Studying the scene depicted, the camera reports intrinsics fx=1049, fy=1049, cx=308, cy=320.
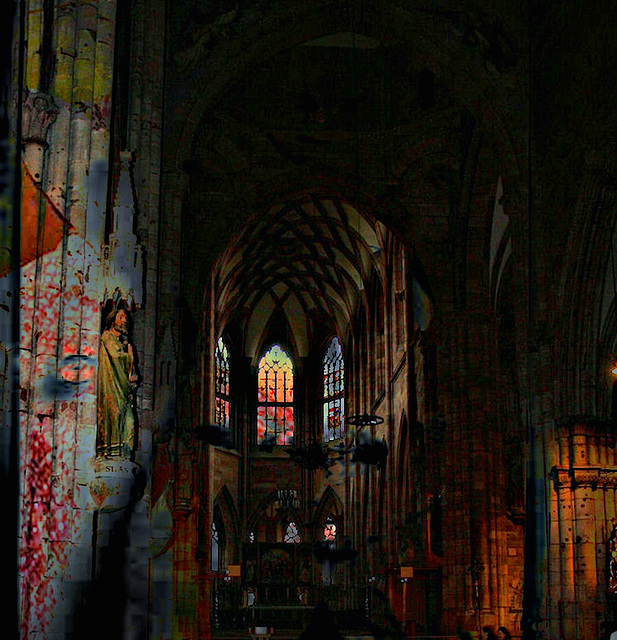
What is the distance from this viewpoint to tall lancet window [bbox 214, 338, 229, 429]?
1805 inches

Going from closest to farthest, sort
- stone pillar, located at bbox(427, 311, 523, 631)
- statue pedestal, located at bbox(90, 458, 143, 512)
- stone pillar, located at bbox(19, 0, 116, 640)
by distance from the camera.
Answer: stone pillar, located at bbox(19, 0, 116, 640)
statue pedestal, located at bbox(90, 458, 143, 512)
stone pillar, located at bbox(427, 311, 523, 631)

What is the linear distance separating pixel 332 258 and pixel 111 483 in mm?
30046

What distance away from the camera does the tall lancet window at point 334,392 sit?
46.1 meters

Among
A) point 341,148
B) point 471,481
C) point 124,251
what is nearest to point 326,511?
point 471,481

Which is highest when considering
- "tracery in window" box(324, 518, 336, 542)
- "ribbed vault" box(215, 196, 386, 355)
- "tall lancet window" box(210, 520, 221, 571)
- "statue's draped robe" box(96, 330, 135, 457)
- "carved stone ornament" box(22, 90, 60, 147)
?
"ribbed vault" box(215, 196, 386, 355)

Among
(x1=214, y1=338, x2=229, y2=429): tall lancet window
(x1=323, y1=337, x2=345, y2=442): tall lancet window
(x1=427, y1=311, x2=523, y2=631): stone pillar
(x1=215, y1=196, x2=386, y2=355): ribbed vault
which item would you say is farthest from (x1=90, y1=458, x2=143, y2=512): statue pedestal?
(x1=323, y1=337, x2=345, y2=442): tall lancet window

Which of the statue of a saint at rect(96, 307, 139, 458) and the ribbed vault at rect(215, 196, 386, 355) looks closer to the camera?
the statue of a saint at rect(96, 307, 139, 458)

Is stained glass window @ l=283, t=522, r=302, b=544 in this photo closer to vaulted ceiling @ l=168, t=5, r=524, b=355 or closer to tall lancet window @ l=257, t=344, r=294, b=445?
tall lancet window @ l=257, t=344, r=294, b=445

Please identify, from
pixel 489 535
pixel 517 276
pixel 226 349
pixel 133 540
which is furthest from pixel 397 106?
pixel 226 349

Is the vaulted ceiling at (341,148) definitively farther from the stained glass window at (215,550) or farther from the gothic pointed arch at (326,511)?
the stained glass window at (215,550)

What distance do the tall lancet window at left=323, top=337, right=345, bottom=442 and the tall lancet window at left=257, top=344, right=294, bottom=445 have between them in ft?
5.77

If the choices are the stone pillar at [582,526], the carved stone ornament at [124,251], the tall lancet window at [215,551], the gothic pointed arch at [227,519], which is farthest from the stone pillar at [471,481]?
the tall lancet window at [215,551]

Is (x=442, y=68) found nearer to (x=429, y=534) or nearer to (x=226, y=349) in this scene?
(x=429, y=534)

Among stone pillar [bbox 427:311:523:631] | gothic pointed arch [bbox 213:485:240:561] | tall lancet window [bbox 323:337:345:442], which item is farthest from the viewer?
tall lancet window [bbox 323:337:345:442]
